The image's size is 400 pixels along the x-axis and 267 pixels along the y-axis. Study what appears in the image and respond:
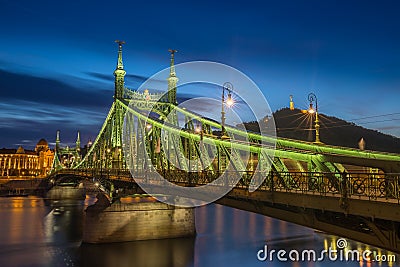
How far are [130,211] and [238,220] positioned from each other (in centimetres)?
2165

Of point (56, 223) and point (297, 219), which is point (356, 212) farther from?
point (56, 223)

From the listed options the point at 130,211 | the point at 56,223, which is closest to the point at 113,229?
the point at 130,211

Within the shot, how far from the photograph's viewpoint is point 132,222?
36.3m

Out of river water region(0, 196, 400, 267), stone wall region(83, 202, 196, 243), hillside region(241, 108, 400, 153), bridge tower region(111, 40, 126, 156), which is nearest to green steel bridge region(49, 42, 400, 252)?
stone wall region(83, 202, 196, 243)

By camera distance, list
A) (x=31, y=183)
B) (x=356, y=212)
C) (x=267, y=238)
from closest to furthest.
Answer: (x=356, y=212) → (x=267, y=238) → (x=31, y=183)

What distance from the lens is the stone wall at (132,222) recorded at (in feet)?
117

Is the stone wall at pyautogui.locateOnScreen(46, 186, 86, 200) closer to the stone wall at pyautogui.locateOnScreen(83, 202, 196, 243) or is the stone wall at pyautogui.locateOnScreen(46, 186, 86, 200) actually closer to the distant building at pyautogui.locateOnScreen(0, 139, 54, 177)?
the stone wall at pyautogui.locateOnScreen(83, 202, 196, 243)

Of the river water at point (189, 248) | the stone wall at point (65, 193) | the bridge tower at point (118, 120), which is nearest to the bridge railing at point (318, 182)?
the river water at point (189, 248)

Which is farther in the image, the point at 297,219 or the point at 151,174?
the point at 151,174

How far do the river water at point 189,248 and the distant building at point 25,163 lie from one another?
118m

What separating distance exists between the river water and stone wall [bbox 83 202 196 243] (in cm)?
75

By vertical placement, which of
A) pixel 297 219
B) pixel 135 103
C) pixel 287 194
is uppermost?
pixel 135 103

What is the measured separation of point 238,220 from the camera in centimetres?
5416

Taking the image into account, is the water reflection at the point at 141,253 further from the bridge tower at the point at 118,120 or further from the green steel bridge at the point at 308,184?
the bridge tower at the point at 118,120
